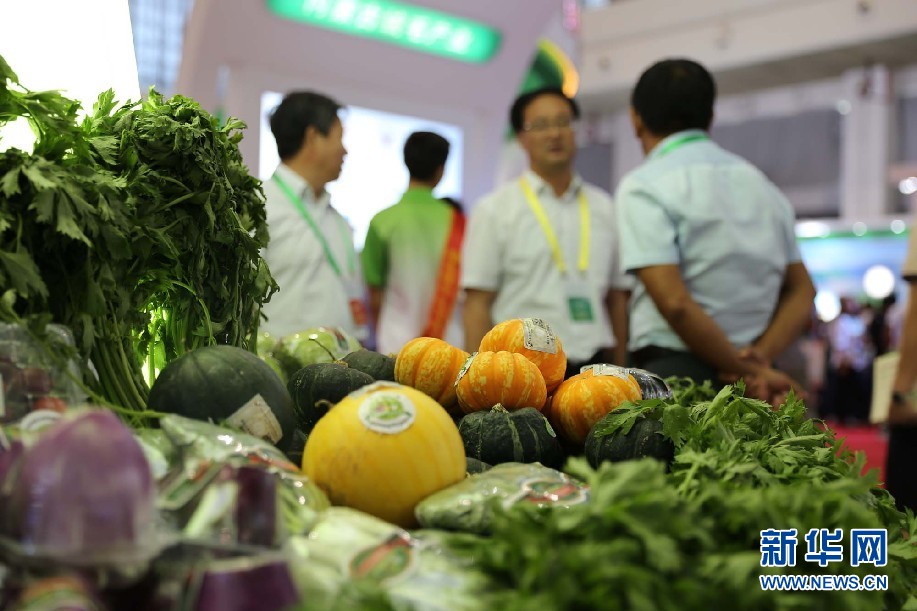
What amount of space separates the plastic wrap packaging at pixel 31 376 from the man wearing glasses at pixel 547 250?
95.2 inches

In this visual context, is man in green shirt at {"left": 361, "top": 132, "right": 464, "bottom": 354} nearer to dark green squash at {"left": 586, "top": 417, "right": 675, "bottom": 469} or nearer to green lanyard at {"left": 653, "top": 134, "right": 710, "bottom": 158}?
green lanyard at {"left": 653, "top": 134, "right": 710, "bottom": 158}

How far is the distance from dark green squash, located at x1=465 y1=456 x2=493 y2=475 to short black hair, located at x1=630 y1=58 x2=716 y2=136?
6.53 ft

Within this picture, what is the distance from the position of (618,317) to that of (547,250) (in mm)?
525

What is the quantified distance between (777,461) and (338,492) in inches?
25.3

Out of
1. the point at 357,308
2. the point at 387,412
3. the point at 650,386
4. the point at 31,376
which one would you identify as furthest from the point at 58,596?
the point at 357,308

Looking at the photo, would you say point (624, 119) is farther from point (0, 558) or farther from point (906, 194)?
point (0, 558)

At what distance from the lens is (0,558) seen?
2.88 ft

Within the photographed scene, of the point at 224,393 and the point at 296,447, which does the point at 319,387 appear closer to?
the point at 296,447

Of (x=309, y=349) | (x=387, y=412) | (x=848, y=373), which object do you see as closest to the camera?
(x=387, y=412)

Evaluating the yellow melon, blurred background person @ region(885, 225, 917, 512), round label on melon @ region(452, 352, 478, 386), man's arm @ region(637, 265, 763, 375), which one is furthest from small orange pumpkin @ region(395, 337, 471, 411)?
blurred background person @ region(885, 225, 917, 512)

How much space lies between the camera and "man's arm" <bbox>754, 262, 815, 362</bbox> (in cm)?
308

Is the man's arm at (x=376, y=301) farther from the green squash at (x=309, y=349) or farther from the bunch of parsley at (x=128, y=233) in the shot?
the bunch of parsley at (x=128, y=233)

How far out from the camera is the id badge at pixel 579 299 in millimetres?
3709

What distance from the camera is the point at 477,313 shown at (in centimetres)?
375
